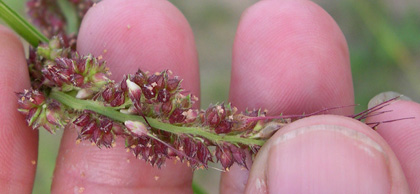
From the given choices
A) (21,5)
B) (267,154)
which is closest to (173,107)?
(267,154)

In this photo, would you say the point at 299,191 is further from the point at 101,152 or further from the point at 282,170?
the point at 101,152

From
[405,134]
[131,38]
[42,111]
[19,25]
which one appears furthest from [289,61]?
[19,25]

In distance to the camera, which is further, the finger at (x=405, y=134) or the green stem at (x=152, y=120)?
the finger at (x=405, y=134)

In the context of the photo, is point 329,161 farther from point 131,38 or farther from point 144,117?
point 131,38

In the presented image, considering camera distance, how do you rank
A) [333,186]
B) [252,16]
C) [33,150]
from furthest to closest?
[252,16]
[33,150]
[333,186]

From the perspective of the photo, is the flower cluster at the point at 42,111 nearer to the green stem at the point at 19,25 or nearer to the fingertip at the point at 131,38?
the green stem at the point at 19,25

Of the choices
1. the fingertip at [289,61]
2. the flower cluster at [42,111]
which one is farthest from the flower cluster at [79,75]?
the fingertip at [289,61]

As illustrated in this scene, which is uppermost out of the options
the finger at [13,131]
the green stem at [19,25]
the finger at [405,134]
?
the green stem at [19,25]

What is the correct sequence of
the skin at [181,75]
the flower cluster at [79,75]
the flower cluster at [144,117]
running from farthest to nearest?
the skin at [181,75]
the flower cluster at [79,75]
the flower cluster at [144,117]
